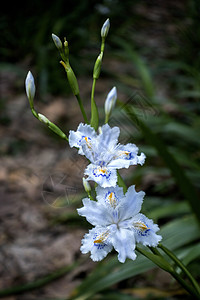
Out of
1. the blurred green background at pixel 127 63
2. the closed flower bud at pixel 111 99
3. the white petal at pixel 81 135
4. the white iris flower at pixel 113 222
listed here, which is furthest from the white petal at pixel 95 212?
the blurred green background at pixel 127 63

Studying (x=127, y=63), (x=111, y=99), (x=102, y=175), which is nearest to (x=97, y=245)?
(x=102, y=175)

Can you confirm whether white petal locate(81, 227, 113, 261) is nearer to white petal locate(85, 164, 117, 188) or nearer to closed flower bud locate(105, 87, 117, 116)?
white petal locate(85, 164, 117, 188)

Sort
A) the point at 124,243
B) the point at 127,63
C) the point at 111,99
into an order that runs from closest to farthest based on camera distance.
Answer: the point at 124,243 → the point at 111,99 → the point at 127,63

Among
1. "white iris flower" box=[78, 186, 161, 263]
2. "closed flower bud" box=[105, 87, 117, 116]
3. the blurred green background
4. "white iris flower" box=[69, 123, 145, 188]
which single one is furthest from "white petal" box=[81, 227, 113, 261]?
the blurred green background

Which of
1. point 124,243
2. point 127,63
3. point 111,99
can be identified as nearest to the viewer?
point 124,243

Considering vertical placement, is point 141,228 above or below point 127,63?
above

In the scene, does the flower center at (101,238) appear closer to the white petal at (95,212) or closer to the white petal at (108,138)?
the white petal at (95,212)

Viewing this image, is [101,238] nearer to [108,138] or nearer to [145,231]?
[145,231]
